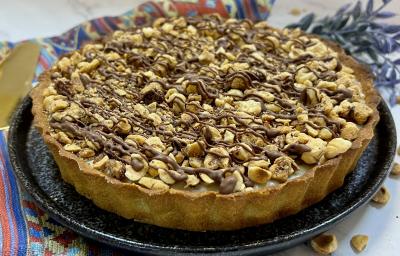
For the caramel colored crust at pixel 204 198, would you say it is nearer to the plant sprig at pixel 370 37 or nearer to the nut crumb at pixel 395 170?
the nut crumb at pixel 395 170

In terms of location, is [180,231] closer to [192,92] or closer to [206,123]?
[206,123]

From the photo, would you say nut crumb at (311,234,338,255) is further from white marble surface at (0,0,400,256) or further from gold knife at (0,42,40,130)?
white marble surface at (0,0,400,256)

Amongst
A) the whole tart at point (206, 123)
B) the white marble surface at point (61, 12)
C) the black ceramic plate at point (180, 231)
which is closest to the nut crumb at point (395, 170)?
the black ceramic plate at point (180, 231)

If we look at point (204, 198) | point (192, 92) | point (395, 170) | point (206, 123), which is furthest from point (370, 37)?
point (204, 198)

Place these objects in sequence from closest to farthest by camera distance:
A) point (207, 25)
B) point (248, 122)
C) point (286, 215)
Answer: point (286, 215) < point (248, 122) < point (207, 25)

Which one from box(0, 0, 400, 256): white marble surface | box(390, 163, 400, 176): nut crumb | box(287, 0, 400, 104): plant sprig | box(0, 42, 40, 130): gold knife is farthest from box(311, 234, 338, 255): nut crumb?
box(0, 0, 400, 256): white marble surface

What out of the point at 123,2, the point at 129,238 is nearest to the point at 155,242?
the point at 129,238

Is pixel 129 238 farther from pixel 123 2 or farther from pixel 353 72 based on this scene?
pixel 123 2
